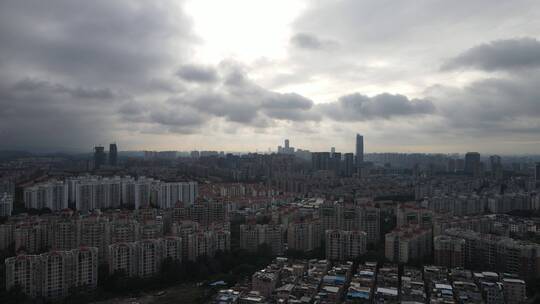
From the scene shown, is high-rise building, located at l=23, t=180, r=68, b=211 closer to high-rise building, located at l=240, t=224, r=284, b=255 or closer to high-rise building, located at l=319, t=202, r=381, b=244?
high-rise building, located at l=240, t=224, r=284, b=255

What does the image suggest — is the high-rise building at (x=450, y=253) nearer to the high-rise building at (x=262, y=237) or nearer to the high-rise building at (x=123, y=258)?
the high-rise building at (x=262, y=237)

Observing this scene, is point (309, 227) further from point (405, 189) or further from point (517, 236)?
point (405, 189)

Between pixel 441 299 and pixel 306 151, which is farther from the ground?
pixel 306 151

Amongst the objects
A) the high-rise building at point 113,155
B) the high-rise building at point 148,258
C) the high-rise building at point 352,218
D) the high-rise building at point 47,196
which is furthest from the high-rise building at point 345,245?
the high-rise building at point 113,155

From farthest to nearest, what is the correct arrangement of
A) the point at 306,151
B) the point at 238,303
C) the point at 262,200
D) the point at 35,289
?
the point at 306,151, the point at 262,200, the point at 35,289, the point at 238,303

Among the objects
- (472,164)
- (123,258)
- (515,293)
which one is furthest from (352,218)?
(472,164)

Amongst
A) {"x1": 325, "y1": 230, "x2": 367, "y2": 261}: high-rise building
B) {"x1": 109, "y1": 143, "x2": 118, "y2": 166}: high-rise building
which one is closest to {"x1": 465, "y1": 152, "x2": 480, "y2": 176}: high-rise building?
{"x1": 325, "y1": 230, "x2": 367, "y2": 261}: high-rise building

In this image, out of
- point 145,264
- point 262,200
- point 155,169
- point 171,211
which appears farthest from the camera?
point 155,169

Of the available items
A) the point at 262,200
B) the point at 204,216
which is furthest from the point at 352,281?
the point at 262,200
